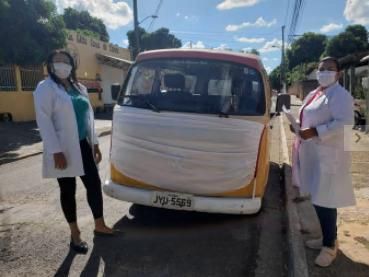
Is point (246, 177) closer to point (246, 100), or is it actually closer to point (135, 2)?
point (246, 100)

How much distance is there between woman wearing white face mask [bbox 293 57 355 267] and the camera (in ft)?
12.2

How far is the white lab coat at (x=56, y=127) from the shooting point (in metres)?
4.11

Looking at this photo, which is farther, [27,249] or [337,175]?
[27,249]

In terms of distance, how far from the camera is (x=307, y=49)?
67125mm

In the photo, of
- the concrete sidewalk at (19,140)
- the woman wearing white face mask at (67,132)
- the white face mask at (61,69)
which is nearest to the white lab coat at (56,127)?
the woman wearing white face mask at (67,132)

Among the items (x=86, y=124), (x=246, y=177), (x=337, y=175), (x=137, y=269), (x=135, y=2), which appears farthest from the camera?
(x=135, y=2)

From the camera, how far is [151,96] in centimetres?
537

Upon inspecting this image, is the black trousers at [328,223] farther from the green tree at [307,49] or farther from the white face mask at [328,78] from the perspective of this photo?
the green tree at [307,49]

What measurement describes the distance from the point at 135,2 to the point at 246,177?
64.7ft

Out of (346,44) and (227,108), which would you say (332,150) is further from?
(346,44)

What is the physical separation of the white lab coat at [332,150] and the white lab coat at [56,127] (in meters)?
2.25

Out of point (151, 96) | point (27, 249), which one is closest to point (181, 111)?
point (151, 96)

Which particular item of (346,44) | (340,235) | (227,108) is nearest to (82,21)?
(346,44)

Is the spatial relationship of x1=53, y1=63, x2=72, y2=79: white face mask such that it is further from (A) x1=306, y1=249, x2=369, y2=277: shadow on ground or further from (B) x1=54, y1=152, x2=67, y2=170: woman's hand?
(A) x1=306, y1=249, x2=369, y2=277: shadow on ground
